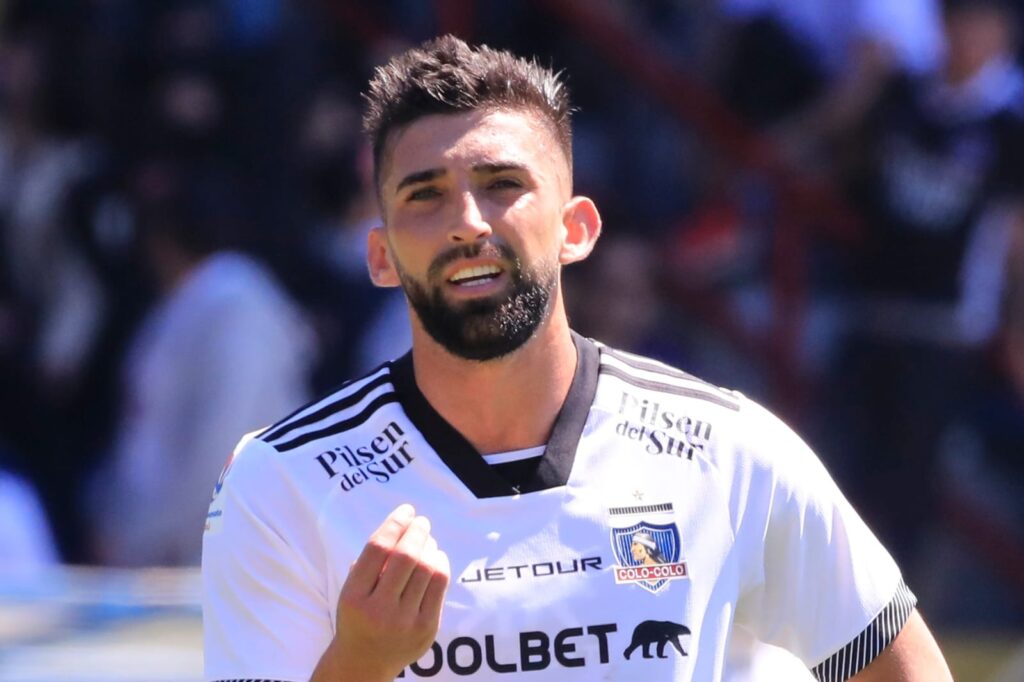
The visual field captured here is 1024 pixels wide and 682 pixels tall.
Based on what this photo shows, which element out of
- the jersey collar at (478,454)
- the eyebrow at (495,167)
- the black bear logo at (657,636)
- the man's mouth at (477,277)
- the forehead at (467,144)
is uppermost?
the forehead at (467,144)

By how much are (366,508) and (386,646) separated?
41 cm

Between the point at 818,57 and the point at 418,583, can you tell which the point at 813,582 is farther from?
the point at 818,57

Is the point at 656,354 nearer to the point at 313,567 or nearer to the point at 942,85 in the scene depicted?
the point at 942,85

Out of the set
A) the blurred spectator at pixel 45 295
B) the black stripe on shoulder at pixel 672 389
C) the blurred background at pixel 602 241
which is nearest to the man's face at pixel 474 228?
the black stripe on shoulder at pixel 672 389

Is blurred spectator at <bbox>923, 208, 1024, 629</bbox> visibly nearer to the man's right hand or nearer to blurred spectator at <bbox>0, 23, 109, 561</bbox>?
blurred spectator at <bbox>0, 23, 109, 561</bbox>

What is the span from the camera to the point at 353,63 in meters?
7.74

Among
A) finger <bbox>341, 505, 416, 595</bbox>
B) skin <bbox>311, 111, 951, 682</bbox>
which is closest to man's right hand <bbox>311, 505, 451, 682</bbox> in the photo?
finger <bbox>341, 505, 416, 595</bbox>

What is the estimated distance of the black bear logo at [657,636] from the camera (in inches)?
108

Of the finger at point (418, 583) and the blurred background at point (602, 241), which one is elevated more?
the blurred background at point (602, 241)

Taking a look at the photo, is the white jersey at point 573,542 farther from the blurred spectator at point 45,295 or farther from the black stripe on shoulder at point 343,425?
the blurred spectator at point 45,295

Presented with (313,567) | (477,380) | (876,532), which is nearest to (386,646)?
(313,567)

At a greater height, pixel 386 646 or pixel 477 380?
pixel 477 380

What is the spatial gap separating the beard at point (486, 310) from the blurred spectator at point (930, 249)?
150 inches

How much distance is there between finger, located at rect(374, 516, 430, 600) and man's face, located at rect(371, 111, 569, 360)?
51 centimetres
